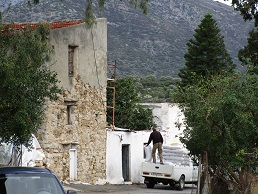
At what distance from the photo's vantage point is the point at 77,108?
34.8 metres

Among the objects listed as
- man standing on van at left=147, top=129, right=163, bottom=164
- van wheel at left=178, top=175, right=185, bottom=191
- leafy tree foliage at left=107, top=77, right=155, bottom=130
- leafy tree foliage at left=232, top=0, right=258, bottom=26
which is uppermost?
leafy tree foliage at left=232, top=0, right=258, bottom=26

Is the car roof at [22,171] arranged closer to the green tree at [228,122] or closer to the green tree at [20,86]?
the green tree at [20,86]

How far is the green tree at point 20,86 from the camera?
19.0 metres

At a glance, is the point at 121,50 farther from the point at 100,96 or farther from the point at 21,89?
the point at 21,89

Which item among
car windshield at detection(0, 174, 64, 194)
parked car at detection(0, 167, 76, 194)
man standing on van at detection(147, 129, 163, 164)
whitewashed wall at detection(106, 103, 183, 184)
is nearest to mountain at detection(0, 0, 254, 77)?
whitewashed wall at detection(106, 103, 183, 184)

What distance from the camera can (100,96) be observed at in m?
37.0

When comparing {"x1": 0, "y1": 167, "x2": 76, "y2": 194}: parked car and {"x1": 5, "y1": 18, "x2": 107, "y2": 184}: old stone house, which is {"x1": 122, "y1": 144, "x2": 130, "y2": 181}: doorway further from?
{"x1": 0, "y1": 167, "x2": 76, "y2": 194}: parked car

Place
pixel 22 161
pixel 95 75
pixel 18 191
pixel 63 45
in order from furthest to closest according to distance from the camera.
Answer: pixel 95 75 → pixel 63 45 → pixel 22 161 → pixel 18 191

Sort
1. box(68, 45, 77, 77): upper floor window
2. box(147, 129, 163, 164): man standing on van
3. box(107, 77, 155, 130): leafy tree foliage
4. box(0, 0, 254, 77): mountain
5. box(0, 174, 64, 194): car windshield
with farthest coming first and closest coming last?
box(0, 0, 254, 77): mountain
box(107, 77, 155, 130): leafy tree foliage
box(147, 129, 163, 164): man standing on van
box(68, 45, 77, 77): upper floor window
box(0, 174, 64, 194): car windshield

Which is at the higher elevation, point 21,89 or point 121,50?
point 121,50

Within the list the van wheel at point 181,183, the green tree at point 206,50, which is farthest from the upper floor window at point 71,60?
the green tree at point 206,50

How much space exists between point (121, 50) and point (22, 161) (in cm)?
6652

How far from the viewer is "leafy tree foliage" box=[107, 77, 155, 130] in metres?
47.3

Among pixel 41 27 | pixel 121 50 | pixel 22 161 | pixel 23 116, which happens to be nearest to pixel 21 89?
pixel 23 116
